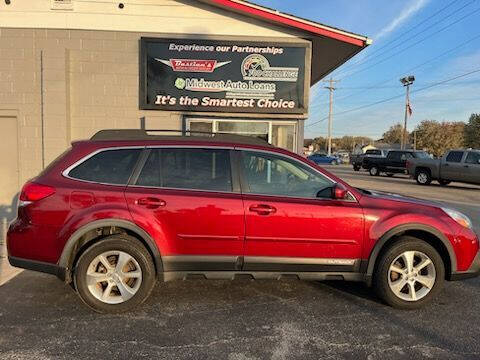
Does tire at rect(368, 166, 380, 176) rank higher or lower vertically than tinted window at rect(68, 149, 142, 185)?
lower

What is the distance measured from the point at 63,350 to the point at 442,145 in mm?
69784

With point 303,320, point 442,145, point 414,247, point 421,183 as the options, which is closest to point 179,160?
point 303,320

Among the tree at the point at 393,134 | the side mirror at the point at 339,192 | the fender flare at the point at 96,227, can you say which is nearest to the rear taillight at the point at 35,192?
the fender flare at the point at 96,227

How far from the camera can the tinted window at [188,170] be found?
183 inches

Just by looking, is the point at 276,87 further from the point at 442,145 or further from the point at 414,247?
the point at 442,145

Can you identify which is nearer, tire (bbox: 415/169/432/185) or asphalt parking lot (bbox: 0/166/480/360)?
asphalt parking lot (bbox: 0/166/480/360)

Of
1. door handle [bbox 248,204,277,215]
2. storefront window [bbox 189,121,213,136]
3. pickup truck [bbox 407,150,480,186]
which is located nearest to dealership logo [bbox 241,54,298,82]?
storefront window [bbox 189,121,213,136]

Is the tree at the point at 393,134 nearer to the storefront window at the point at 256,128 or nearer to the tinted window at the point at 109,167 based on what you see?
the storefront window at the point at 256,128

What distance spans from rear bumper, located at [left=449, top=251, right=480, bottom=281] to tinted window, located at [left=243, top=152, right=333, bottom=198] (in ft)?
5.35

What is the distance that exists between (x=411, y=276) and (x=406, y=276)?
51 mm

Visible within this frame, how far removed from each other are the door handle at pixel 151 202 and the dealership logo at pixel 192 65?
18.1 feet

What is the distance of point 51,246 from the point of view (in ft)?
14.7

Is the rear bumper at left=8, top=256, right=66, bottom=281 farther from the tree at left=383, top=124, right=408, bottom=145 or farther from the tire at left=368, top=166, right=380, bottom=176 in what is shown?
the tree at left=383, top=124, right=408, bottom=145

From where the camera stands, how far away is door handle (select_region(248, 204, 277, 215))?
4.55 m
